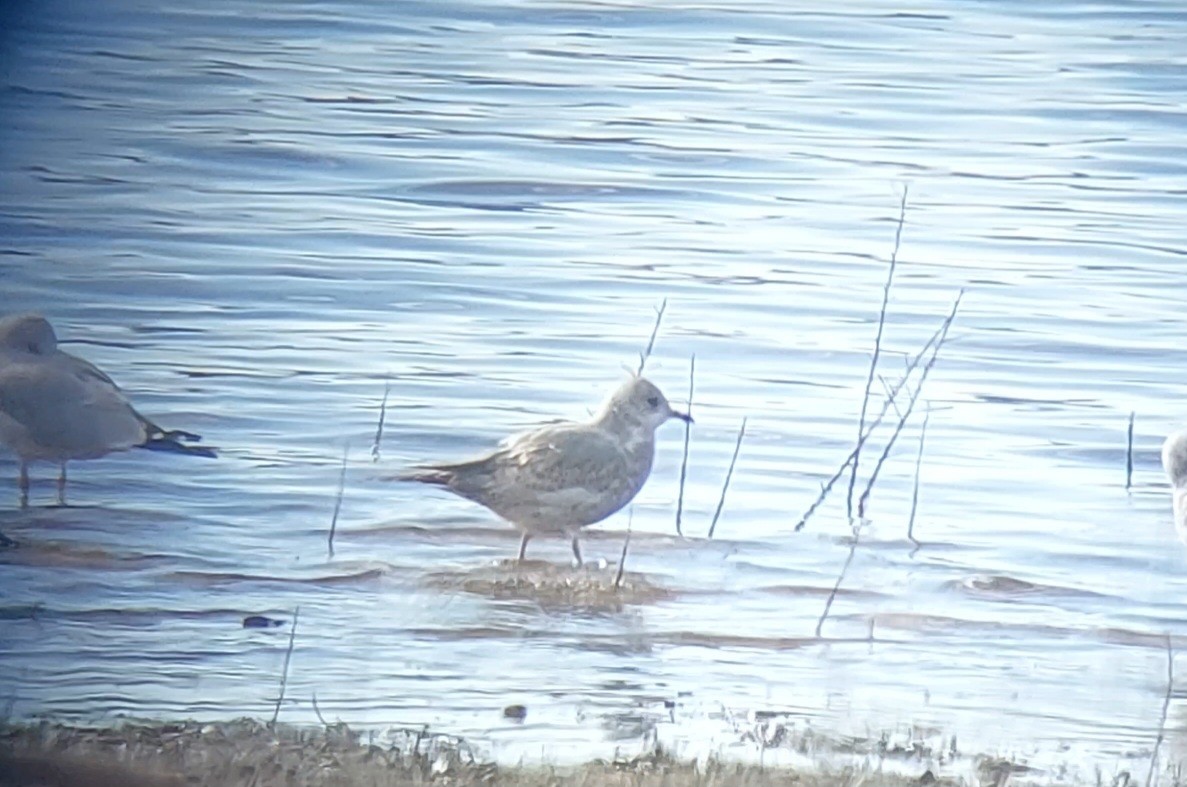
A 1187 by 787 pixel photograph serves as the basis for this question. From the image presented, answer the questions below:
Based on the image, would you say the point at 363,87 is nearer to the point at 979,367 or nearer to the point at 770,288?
the point at 770,288

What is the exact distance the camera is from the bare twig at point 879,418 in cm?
497

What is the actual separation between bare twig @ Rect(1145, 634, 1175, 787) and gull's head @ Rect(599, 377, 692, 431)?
1228 mm

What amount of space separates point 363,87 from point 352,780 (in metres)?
2.12

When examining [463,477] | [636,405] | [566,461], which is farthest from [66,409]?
[636,405]

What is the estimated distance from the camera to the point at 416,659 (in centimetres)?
436

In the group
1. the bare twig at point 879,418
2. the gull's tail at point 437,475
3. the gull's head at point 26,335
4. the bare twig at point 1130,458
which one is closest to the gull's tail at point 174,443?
the gull's head at point 26,335

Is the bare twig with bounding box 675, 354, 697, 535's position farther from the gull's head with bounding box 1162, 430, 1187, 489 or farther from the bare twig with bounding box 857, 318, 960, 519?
the gull's head with bounding box 1162, 430, 1187, 489

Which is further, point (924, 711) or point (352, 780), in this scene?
point (924, 711)

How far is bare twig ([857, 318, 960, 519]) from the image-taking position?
198 inches

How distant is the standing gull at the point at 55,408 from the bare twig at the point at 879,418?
150 centimetres

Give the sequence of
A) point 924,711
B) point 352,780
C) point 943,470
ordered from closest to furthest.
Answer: point 352,780
point 924,711
point 943,470

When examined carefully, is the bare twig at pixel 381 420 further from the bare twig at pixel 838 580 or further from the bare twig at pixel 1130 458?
the bare twig at pixel 1130 458

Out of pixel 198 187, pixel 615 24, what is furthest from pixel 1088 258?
pixel 198 187

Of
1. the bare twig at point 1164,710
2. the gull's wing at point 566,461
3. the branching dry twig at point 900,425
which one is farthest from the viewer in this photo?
the branching dry twig at point 900,425
